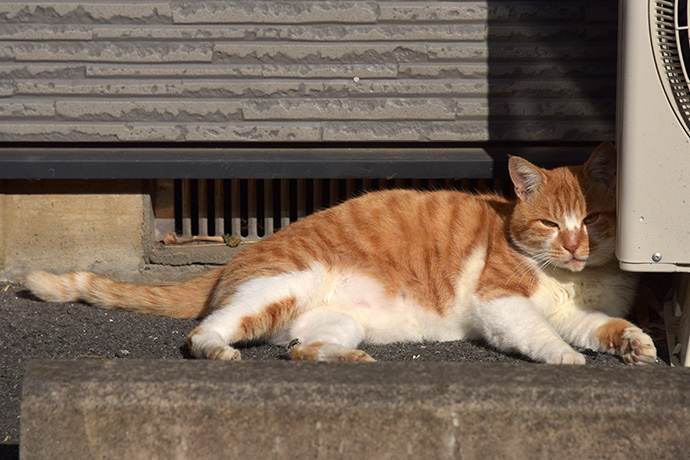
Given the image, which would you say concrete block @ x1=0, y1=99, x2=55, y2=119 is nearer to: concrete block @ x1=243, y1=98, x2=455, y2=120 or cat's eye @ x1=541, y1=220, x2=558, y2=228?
concrete block @ x1=243, y1=98, x2=455, y2=120

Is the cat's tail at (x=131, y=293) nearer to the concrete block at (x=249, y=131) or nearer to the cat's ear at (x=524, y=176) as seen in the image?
the concrete block at (x=249, y=131)

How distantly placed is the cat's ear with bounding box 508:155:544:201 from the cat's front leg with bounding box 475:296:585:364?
0.52 m

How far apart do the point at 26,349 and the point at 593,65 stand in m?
3.20

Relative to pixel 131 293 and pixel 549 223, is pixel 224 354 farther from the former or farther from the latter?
A: pixel 549 223

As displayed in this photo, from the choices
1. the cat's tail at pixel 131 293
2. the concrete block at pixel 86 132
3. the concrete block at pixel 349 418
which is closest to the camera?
the concrete block at pixel 349 418

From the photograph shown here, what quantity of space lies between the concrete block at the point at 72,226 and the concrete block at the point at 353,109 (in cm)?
87

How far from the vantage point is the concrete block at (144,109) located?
3.98 metres

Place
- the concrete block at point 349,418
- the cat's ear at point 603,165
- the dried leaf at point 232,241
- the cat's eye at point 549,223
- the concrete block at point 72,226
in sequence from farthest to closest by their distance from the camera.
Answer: the dried leaf at point 232,241
the concrete block at point 72,226
the cat's eye at point 549,223
the cat's ear at point 603,165
the concrete block at point 349,418

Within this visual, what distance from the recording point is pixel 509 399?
1955 mm

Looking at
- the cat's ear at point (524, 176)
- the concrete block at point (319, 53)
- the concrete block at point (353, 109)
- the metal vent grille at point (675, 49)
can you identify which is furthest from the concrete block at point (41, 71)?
the metal vent grille at point (675, 49)

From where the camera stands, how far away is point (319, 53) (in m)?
3.94

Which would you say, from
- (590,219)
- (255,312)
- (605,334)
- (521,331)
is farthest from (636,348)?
(255,312)

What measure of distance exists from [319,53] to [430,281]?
140 centimetres

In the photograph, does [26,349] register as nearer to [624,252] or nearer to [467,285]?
[467,285]
